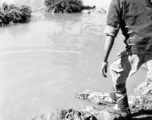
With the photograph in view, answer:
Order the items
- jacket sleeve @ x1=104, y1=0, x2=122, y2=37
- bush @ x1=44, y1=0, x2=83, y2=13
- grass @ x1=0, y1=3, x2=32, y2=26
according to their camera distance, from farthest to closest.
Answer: bush @ x1=44, y1=0, x2=83, y2=13
grass @ x1=0, y1=3, x2=32, y2=26
jacket sleeve @ x1=104, y1=0, x2=122, y2=37

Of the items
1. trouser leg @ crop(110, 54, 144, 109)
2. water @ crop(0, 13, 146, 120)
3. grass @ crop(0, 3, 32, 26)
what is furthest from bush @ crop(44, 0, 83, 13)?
trouser leg @ crop(110, 54, 144, 109)

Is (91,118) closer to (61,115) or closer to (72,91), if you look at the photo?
(61,115)

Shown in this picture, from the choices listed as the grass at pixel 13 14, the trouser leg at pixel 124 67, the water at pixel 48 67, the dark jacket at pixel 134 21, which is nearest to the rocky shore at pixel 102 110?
the water at pixel 48 67

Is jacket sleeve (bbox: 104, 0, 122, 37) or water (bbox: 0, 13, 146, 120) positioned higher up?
jacket sleeve (bbox: 104, 0, 122, 37)

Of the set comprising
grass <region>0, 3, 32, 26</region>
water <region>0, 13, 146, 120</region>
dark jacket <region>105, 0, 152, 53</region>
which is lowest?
water <region>0, 13, 146, 120</region>

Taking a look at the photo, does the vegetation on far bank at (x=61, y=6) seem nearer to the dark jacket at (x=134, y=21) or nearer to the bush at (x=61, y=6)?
the bush at (x=61, y=6)

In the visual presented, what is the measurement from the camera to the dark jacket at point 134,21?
7.66 feet

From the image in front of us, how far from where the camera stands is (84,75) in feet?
16.4

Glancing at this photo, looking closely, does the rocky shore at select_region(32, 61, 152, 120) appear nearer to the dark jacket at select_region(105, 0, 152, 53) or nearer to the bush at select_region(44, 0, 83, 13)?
the dark jacket at select_region(105, 0, 152, 53)

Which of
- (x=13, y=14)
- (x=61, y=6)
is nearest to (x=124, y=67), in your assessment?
(x=13, y=14)

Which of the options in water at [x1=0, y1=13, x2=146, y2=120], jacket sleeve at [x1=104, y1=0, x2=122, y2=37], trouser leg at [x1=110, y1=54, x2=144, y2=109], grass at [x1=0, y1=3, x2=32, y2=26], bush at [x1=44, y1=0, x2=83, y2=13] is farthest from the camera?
bush at [x1=44, y1=0, x2=83, y2=13]

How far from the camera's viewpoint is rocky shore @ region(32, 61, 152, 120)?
2.53 m

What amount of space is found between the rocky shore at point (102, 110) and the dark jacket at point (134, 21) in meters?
0.86

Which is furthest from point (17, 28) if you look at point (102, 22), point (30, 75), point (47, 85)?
point (47, 85)
